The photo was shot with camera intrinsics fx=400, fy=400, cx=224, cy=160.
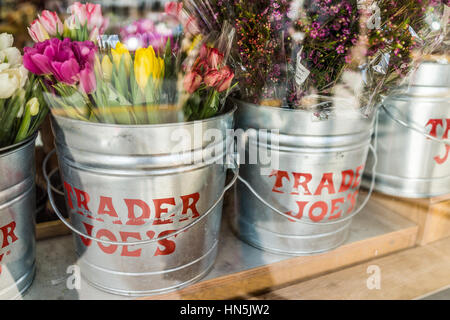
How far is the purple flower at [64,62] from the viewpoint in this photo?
526 mm

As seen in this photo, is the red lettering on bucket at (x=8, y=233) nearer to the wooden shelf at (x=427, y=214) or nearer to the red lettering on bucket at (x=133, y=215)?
the red lettering on bucket at (x=133, y=215)

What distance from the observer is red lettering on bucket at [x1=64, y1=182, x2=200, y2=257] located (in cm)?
62

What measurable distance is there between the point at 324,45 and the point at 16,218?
56cm

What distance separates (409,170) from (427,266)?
0.23m

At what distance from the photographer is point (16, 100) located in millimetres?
595

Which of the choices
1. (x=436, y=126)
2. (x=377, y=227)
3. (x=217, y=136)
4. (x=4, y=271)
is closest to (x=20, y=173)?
(x=4, y=271)

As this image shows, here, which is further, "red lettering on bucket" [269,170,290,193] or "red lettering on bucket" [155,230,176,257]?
"red lettering on bucket" [269,170,290,193]

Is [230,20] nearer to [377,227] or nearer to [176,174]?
[176,174]

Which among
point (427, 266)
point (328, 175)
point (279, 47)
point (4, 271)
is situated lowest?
point (427, 266)

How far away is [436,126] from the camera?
94 centimetres

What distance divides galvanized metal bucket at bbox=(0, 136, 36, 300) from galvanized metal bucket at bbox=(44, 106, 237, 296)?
0.06 metres

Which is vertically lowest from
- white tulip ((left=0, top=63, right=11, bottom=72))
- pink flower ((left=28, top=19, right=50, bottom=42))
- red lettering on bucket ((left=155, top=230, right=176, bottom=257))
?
red lettering on bucket ((left=155, top=230, right=176, bottom=257))

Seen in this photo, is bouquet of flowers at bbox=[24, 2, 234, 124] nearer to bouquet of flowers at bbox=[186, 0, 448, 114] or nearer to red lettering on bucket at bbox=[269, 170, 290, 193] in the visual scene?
bouquet of flowers at bbox=[186, 0, 448, 114]

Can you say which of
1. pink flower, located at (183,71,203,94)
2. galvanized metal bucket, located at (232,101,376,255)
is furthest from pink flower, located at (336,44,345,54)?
pink flower, located at (183,71,203,94)
